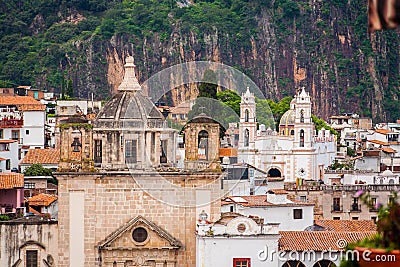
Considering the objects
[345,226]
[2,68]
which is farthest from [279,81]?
[345,226]

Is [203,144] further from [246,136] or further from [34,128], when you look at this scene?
[34,128]

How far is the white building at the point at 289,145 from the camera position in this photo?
3145 inches

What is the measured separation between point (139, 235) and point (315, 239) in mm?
4976

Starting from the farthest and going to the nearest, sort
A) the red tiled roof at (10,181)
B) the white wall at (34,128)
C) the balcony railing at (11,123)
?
the white wall at (34,128), the balcony railing at (11,123), the red tiled roof at (10,181)

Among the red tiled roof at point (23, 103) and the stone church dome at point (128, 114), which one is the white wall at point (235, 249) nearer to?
the stone church dome at point (128, 114)

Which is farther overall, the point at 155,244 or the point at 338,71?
the point at 338,71

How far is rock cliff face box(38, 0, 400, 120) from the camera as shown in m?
163

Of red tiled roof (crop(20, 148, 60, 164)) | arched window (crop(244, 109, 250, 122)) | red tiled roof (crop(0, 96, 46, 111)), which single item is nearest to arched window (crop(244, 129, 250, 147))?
arched window (crop(244, 109, 250, 122))

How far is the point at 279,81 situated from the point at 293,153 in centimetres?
8798

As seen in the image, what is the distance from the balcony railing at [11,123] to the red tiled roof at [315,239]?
4393cm

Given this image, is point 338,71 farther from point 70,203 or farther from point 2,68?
point 70,203

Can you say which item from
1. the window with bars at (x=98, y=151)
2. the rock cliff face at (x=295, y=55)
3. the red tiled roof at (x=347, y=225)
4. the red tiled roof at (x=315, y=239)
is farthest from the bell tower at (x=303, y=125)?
the rock cliff face at (x=295, y=55)

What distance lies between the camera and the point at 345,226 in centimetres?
4384

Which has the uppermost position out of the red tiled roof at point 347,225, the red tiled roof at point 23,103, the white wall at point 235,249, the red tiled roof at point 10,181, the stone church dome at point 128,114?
the red tiled roof at point 23,103
